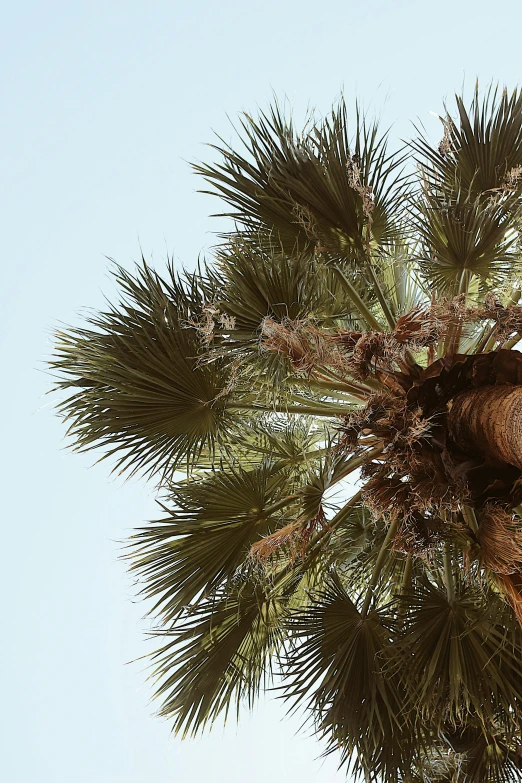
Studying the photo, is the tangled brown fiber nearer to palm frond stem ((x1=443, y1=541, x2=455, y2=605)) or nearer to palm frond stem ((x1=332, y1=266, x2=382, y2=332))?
palm frond stem ((x1=443, y1=541, x2=455, y2=605))

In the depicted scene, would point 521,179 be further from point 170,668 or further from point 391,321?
point 170,668

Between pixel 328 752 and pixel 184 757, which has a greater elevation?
pixel 328 752

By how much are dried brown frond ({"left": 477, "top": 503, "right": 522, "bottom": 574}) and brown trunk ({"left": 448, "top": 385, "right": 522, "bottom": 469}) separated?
268 mm

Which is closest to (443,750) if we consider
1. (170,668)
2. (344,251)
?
(170,668)

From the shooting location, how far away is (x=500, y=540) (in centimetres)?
319

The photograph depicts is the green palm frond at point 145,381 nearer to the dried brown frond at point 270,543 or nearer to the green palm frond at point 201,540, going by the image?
the green palm frond at point 201,540

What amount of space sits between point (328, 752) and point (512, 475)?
6.12 feet

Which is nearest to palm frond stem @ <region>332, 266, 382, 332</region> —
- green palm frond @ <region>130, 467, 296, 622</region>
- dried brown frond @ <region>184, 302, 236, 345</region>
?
dried brown frond @ <region>184, 302, 236, 345</region>

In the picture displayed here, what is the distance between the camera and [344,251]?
436 centimetres

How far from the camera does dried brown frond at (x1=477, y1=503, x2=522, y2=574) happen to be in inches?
122

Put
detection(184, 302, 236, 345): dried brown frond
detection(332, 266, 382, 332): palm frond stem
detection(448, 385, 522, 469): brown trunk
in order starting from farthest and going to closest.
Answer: detection(332, 266, 382, 332): palm frond stem → detection(184, 302, 236, 345): dried brown frond → detection(448, 385, 522, 469): brown trunk

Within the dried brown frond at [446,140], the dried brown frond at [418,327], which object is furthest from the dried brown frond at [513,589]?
the dried brown frond at [446,140]

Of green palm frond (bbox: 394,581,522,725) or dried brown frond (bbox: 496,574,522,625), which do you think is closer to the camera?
dried brown frond (bbox: 496,574,522,625)

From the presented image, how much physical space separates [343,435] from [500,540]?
0.90m
